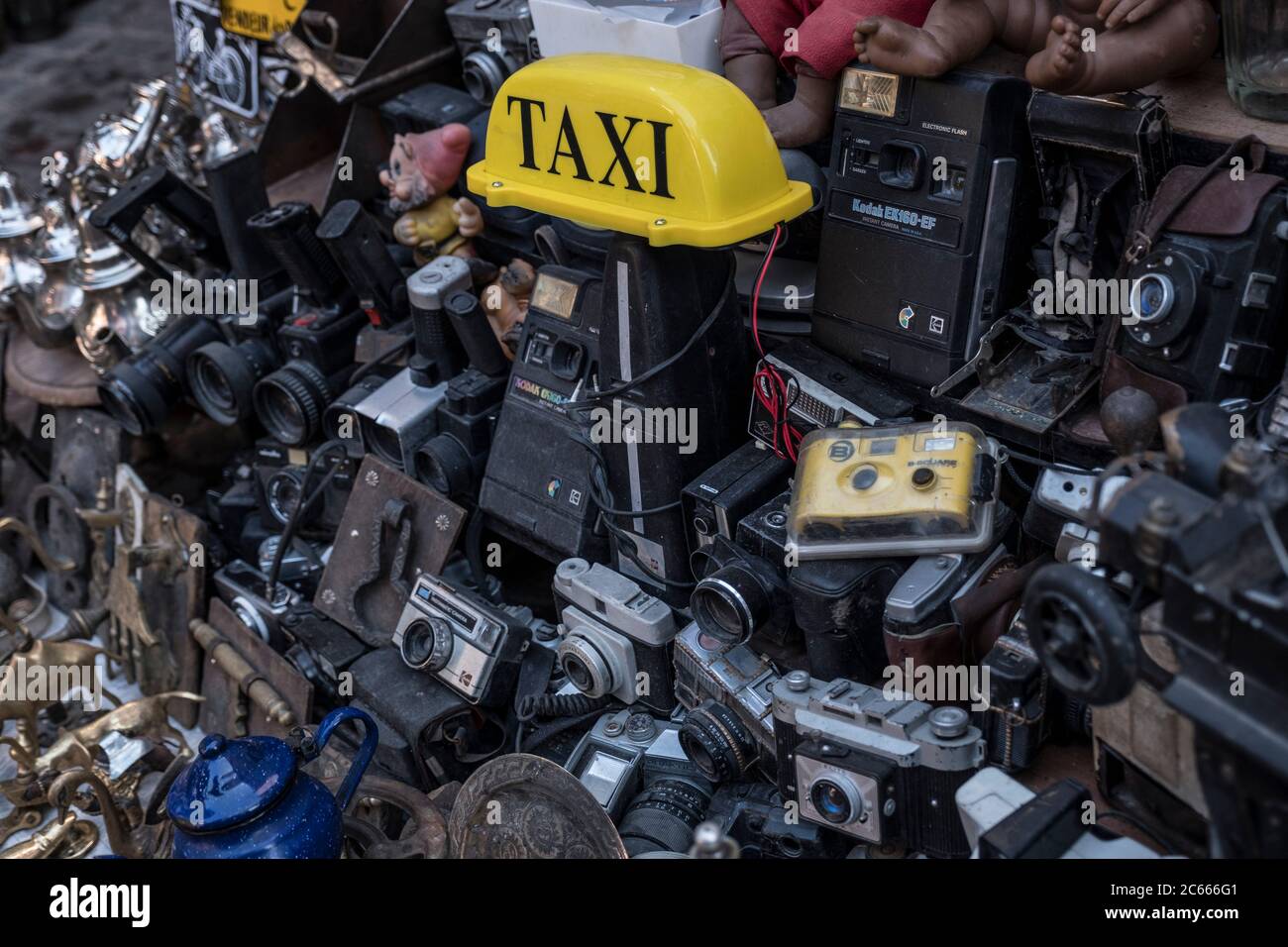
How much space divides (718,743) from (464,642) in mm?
720

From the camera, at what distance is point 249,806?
91.7 inches

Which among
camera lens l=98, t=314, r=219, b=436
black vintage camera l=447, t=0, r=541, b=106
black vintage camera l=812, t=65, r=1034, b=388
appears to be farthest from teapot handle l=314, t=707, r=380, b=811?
black vintage camera l=447, t=0, r=541, b=106

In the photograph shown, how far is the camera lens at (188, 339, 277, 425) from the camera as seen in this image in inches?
152

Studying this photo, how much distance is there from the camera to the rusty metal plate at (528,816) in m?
2.48

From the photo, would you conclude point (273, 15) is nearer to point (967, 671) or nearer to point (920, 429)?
point (920, 429)

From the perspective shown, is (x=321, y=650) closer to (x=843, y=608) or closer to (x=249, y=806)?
(x=249, y=806)

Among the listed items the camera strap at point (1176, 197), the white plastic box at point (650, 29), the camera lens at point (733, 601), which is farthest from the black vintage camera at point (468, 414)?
the camera strap at point (1176, 197)

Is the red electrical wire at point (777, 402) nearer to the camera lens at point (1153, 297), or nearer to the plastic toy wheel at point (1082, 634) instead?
the camera lens at point (1153, 297)

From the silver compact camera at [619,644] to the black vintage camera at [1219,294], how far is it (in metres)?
1.17

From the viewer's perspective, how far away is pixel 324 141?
179 inches

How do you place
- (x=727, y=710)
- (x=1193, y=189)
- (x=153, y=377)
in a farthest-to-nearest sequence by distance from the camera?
(x=153, y=377) < (x=727, y=710) < (x=1193, y=189)

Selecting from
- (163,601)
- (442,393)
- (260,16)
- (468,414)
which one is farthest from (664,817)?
(260,16)

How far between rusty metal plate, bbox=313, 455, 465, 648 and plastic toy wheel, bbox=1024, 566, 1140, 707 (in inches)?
69.5

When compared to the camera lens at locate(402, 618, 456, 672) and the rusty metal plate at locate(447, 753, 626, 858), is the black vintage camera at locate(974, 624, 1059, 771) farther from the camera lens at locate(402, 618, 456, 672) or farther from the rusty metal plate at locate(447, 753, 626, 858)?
the camera lens at locate(402, 618, 456, 672)
